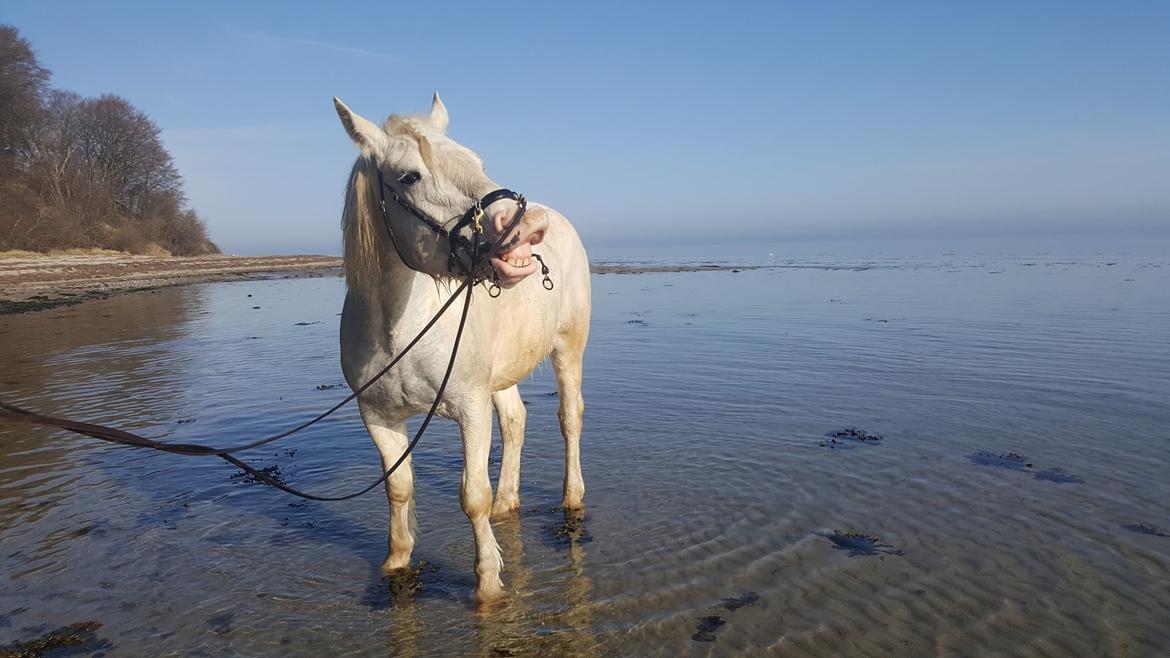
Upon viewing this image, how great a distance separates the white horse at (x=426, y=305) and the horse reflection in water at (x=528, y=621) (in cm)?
24

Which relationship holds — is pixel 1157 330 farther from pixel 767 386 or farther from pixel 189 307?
pixel 189 307

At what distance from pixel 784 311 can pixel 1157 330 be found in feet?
30.9

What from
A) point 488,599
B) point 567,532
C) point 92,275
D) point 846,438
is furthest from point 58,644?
point 92,275

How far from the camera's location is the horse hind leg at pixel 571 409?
6426mm

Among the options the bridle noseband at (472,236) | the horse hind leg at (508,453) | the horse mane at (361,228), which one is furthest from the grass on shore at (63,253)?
the bridle noseband at (472,236)

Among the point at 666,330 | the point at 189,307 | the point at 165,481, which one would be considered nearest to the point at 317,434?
the point at 165,481

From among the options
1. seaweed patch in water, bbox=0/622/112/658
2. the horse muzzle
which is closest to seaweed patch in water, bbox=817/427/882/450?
the horse muzzle

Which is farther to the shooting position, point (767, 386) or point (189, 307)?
point (189, 307)

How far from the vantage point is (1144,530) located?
17.9ft

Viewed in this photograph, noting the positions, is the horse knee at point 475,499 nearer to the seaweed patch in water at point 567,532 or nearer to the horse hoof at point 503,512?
the seaweed patch in water at point 567,532

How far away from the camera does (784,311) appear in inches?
878

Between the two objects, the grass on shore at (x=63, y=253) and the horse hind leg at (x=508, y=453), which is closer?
the horse hind leg at (x=508, y=453)

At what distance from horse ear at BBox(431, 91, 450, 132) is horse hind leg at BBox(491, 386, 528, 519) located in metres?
2.60

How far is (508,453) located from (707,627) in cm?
257
